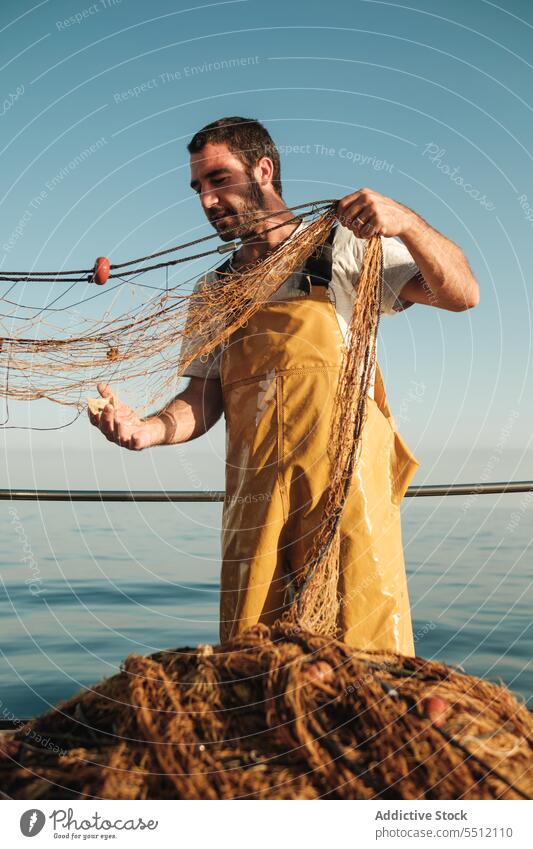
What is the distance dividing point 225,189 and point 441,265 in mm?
675

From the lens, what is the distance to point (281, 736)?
130cm

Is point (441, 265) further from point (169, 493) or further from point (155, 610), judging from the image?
point (155, 610)

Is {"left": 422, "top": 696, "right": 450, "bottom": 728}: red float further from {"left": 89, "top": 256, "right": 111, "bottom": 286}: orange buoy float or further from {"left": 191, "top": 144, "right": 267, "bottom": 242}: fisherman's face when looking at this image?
{"left": 191, "top": 144, "right": 267, "bottom": 242}: fisherman's face

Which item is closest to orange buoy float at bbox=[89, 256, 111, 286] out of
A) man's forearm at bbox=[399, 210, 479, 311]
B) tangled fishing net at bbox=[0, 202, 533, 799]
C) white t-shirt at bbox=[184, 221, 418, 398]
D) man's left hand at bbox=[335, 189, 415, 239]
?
white t-shirt at bbox=[184, 221, 418, 398]

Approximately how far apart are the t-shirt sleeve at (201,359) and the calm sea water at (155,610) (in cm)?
50

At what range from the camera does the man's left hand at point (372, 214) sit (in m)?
2.01

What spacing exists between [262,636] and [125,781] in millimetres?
396

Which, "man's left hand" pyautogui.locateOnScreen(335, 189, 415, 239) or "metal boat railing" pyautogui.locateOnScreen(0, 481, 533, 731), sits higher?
"man's left hand" pyautogui.locateOnScreen(335, 189, 415, 239)

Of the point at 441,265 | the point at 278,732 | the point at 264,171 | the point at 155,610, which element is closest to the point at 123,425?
the point at 264,171

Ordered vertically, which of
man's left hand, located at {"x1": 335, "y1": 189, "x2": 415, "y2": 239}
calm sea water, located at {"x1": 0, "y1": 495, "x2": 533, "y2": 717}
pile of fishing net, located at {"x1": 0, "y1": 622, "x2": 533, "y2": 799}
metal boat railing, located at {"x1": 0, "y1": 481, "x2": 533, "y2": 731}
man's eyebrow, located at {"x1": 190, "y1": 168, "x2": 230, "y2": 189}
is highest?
man's eyebrow, located at {"x1": 190, "y1": 168, "x2": 230, "y2": 189}

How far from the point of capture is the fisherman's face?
2.41m

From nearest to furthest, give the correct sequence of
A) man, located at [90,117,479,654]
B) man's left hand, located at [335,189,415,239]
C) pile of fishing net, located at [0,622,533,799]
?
1. pile of fishing net, located at [0,622,533,799]
2. man's left hand, located at [335,189,415,239]
3. man, located at [90,117,479,654]

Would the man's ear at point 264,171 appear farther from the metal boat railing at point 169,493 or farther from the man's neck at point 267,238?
the metal boat railing at point 169,493

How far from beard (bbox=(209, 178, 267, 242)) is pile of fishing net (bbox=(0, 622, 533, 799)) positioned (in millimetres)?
1305
